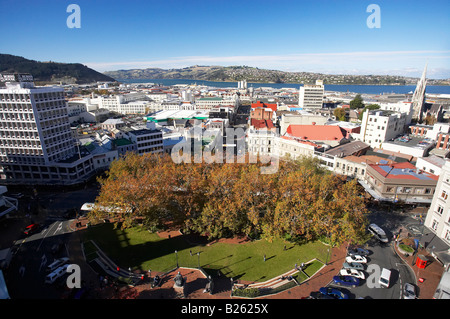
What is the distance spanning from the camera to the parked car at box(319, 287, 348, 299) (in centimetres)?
2284

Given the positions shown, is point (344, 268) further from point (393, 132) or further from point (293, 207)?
point (393, 132)

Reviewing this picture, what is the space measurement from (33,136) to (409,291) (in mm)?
63627

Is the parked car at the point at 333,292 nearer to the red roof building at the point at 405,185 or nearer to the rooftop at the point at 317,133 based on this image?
the red roof building at the point at 405,185

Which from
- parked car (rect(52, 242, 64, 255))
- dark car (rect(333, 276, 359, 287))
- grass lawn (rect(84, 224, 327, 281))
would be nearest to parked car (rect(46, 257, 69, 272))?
parked car (rect(52, 242, 64, 255))

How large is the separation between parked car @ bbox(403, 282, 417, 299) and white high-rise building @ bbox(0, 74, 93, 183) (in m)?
56.5

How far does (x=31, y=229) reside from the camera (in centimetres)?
3381

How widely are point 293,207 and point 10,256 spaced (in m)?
33.9

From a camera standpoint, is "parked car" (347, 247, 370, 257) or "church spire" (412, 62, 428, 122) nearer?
"parked car" (347, 247, 370, 257)

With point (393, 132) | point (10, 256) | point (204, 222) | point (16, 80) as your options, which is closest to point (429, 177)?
point (393, 132)

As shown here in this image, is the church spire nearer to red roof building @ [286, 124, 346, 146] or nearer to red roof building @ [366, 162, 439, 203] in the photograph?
red roof building @ [286, 124, 346, 146]

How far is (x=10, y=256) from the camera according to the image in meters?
28.1

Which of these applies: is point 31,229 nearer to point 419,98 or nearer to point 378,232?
point 378,232
